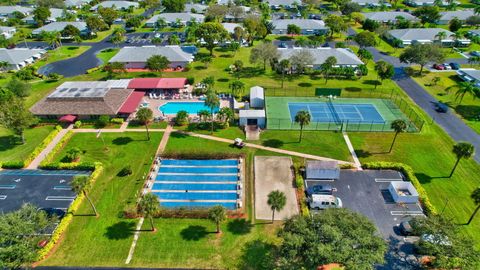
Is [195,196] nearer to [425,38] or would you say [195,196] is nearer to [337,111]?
[337,111]

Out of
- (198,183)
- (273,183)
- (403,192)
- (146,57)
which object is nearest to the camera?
(403,192)

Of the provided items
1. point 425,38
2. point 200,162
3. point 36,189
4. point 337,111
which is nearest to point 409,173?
point 337,111

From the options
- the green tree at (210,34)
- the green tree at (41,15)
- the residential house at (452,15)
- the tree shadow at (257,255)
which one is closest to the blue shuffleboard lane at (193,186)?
the tree shadow at (257,255)

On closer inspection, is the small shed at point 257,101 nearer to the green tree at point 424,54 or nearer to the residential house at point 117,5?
the green tree at point 424,54

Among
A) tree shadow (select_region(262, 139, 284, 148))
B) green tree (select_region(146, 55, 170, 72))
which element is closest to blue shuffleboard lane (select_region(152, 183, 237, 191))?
tree shadow (select_region(262, 139, 284, 148))

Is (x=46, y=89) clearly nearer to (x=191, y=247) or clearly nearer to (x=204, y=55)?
(x=204, y=55)

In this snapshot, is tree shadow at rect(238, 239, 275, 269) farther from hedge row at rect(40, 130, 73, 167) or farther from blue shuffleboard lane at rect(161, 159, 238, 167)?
hedge row at rect(40, 130, 73, 167)
